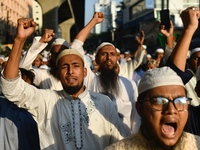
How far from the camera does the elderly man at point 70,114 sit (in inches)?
121

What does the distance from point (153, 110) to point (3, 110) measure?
6.27 feet

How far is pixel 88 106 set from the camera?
324 centimetres

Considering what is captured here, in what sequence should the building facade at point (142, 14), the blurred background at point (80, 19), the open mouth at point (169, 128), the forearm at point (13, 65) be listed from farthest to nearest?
the building facade at point (142, 14) < the blurred background at point (80, 19) < the forearm at point (13, 65) < the open mouth at point (169, 128)

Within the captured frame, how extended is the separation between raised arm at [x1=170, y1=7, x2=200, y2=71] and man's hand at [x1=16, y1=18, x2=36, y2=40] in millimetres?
1059

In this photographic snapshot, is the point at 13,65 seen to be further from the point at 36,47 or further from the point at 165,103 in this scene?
the point at 36,47

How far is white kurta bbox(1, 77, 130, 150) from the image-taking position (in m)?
3.08

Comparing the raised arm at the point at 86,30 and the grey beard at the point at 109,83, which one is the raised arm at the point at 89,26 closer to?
the raised arm at the point at 86,30

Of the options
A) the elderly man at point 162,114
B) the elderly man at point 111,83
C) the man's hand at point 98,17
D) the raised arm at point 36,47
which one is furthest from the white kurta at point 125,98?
the elderly man at point 162,114

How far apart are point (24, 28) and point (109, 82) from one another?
1.96 meters

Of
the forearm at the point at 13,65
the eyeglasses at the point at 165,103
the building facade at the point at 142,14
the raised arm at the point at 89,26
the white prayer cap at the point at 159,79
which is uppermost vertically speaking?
the building facade at the point at 142,14

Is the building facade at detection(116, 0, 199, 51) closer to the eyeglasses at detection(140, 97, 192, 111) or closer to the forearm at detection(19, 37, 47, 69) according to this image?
the forearm at detection(19, 37, 47, 69)

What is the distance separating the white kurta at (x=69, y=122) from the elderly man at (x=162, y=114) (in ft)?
2.84

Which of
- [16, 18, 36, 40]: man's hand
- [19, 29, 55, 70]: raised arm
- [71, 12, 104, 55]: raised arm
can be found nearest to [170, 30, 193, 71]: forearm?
[16, 18, 36, 40]: man's hand

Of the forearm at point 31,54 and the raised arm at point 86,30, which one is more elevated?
the raised arm at point 86,30
